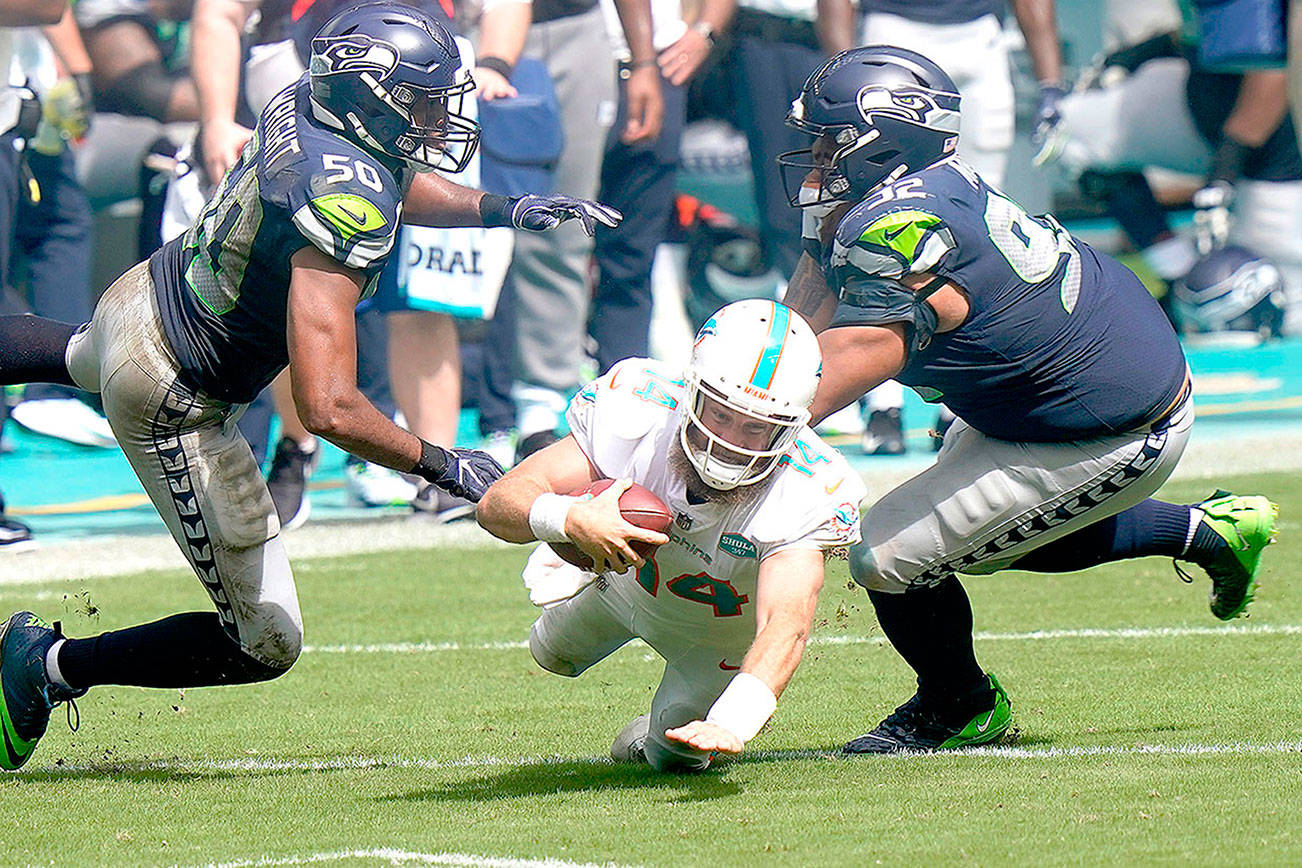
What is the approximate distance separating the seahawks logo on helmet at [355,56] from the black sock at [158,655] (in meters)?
1.33

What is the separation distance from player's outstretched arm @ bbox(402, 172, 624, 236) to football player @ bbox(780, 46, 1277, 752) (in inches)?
21.7

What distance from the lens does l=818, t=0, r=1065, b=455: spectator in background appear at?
Result: 9.86 m

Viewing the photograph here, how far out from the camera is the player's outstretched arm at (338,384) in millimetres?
4148

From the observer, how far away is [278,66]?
8.51 meters

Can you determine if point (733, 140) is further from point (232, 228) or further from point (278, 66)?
point (232, 228)

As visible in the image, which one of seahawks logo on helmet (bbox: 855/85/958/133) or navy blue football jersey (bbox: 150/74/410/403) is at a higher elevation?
seahawks logo on helmet (bbox: 855/85/958/133)

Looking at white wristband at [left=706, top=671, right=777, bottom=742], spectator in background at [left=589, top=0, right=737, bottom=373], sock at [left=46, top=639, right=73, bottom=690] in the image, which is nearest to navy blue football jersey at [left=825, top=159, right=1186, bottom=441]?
white wristband at [left=706, top=671, right=777, bottom=742]

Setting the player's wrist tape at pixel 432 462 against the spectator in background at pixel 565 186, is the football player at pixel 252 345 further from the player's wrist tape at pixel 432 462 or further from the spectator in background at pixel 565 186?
the spectator in background at pixel 565 186

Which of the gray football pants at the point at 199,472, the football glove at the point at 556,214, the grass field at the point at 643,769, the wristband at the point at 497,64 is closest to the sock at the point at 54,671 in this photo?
the grass field at the point at 643,769

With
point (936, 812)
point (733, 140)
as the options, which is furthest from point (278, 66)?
point (936, 812)

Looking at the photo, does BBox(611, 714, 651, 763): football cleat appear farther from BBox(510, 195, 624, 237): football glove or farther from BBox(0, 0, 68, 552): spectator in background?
BBox(0, 0, 68, 552): spectator in background

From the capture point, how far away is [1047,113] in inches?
402

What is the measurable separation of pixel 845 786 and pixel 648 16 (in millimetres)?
5906

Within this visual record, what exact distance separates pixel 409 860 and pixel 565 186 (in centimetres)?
658
